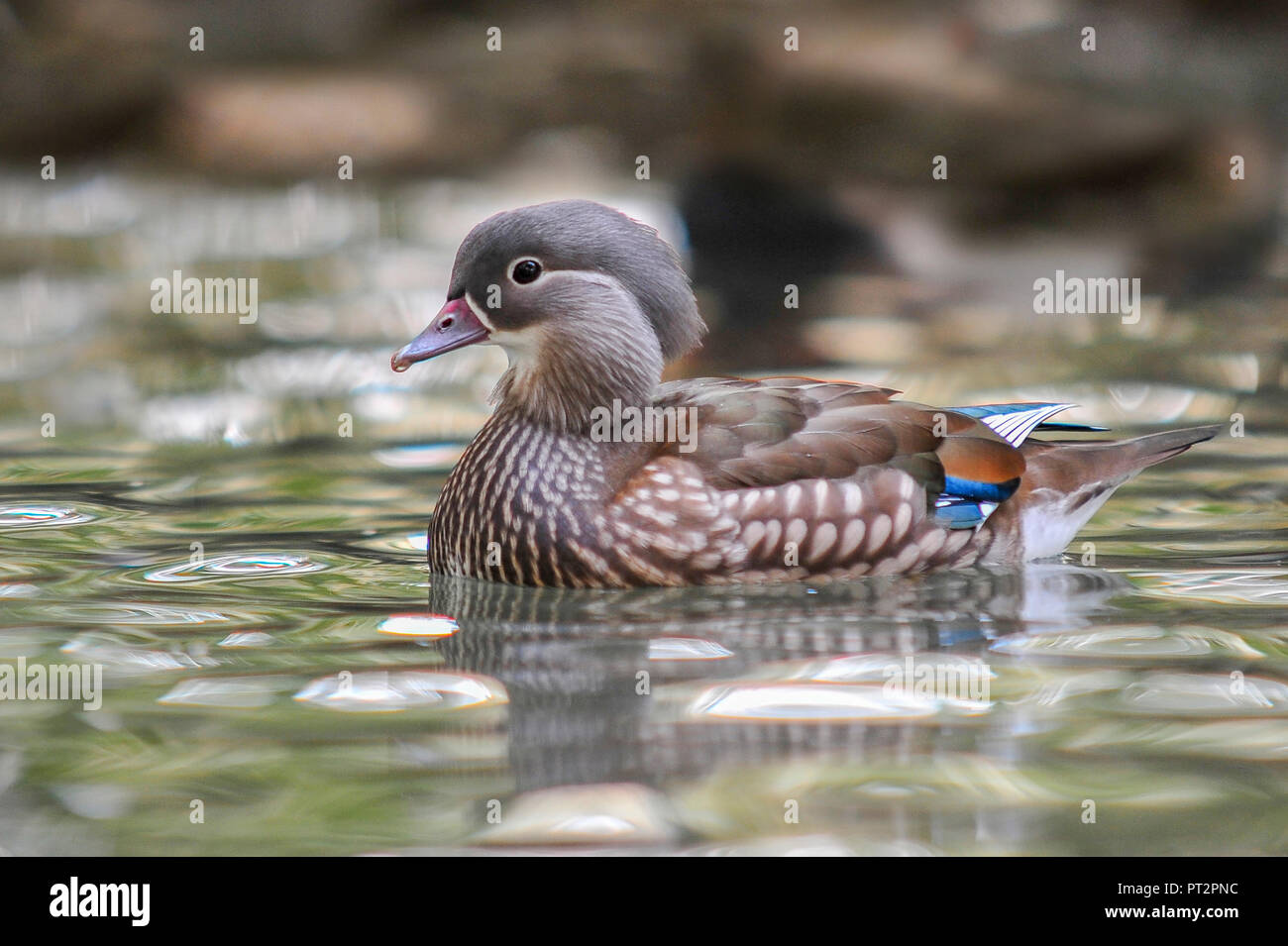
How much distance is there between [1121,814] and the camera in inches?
132

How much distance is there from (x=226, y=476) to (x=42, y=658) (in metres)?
2.30

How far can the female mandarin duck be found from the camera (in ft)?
15.7

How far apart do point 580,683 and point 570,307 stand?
1.22m

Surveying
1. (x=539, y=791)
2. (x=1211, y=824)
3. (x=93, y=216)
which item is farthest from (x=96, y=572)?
(x=93, y=216)

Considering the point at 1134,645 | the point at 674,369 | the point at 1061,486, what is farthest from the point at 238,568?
the point at 674,369

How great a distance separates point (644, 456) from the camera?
485 centimetres

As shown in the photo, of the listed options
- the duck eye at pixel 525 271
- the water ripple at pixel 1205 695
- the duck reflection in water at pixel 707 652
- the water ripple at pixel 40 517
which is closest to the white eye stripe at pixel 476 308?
the duck eye at pixel 525 271

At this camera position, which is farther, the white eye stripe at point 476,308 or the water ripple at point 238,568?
the water ripple at point 238,568

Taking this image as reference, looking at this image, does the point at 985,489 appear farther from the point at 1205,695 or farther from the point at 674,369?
the point at 674,369

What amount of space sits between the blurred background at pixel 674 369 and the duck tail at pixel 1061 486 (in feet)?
0.45

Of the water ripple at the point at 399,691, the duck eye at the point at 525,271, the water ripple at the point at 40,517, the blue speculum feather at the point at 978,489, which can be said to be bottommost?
the water ripple at the point at 399,691

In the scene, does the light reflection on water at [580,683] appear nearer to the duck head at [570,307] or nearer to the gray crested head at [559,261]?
the duck head at [570,307]

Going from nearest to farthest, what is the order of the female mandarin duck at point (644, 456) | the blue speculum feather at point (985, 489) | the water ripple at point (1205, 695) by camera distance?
the water ripple at point (1205, 695), the female mandarin duck at point (644, 456), the blue speculum feather at point (985, 489)

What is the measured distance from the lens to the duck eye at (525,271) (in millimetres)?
4819
